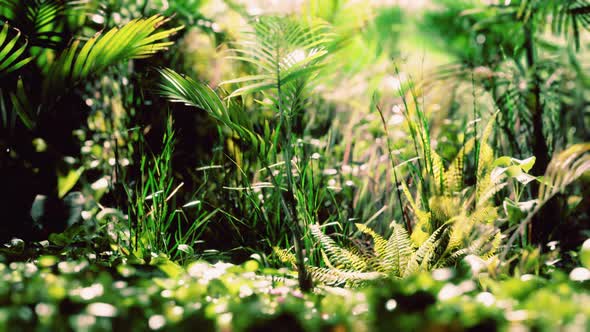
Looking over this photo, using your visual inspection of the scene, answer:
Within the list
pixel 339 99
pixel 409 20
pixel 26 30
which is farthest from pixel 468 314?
pixel 409 20

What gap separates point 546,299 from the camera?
0.88m

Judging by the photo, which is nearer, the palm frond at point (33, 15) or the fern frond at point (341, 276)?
the fern frond at point (341, 276)

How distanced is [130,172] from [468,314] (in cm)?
221

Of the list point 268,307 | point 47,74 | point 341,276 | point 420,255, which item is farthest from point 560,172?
point 47,74

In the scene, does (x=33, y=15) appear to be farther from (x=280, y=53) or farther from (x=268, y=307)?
(x=268, y=307)

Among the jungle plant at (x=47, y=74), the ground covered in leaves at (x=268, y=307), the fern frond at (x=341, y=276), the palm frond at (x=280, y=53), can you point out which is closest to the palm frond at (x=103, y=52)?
the jungle plant at (x=47, y=74)

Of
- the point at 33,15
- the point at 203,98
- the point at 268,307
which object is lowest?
the point at 268,307

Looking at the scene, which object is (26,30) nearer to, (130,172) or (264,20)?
(130,172)

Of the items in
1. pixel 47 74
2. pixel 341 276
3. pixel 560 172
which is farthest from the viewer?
pixel 47 74

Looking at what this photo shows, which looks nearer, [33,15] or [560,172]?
[560,172]

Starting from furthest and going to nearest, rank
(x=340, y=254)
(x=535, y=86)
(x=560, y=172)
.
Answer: (x=535, y=86) → (x=340, y=254) → (x=560, y=172)

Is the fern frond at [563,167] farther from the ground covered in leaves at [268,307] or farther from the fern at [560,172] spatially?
the ground covered in leaves at [268,307]

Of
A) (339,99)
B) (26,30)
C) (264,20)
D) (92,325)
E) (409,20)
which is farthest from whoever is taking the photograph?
(409,20)

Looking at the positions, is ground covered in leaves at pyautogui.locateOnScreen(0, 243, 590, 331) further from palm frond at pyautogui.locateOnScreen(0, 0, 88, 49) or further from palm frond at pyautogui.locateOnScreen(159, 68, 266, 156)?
palm frond at pyautogui.locateOnScreen(0, 0, 88, 49)
